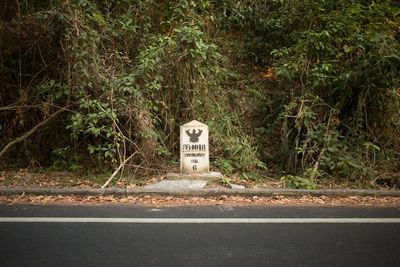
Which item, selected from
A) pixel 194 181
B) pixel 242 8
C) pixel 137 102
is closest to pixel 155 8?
pixel 137 102

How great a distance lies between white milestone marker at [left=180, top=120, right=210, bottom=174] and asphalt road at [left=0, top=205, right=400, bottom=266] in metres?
1.78

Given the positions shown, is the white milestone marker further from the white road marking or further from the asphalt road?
A: the white road marking

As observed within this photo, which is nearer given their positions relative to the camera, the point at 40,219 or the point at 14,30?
the point at 40,219

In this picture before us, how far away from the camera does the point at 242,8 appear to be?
10156mm

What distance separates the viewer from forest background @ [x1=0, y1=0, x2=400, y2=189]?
254 inches

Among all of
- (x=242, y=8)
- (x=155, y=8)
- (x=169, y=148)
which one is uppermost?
(x=242, y=8)

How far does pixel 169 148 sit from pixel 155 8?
3830mm

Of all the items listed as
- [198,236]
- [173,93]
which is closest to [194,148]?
[173,93]

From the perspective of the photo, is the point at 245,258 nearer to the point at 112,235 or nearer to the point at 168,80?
the point at 112,235

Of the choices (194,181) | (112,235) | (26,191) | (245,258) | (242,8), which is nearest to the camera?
(245,258)

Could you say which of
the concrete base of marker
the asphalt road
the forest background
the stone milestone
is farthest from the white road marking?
the stone milestone

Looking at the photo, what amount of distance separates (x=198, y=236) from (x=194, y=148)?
3.07 metres

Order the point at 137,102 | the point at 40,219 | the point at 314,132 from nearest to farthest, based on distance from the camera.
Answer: the point at 40,219
the point at 137,102
the point at 314,132

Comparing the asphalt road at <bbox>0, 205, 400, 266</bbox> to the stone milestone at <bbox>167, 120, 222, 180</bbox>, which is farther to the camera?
the stone milestone at <bbox>167, 120, 222, 180</bbox>
